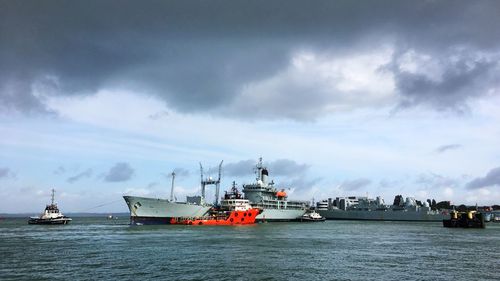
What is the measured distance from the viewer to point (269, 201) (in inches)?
5738

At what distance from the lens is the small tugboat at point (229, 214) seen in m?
107

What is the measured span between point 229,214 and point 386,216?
326 feet

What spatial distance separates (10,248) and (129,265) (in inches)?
954

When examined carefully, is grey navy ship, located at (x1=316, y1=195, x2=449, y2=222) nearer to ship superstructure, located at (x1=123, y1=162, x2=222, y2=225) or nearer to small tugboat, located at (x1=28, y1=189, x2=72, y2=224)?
ship superstructure, located at (x1=123, y1=162, x2=222, y2=225)

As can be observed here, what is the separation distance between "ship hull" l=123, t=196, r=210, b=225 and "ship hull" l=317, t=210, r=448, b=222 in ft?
354

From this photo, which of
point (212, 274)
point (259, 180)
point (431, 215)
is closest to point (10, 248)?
point (212, 274)

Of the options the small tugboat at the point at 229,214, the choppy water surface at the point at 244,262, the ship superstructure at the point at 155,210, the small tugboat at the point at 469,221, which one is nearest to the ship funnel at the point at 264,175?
the small tugboat at the point at 229,214

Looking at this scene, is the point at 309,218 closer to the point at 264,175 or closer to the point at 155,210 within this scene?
the point at 264,175

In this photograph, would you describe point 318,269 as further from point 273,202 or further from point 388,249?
point 273,202

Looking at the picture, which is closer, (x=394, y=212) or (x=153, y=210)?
(x=153, y=210)

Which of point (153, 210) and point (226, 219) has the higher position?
point (153, 210)

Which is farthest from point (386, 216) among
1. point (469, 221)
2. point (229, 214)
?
point (229, 214)

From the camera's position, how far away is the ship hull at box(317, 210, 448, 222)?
181 meters

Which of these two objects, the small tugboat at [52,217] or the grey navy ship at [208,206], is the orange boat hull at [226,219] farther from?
the small tugboat at [52,217]
